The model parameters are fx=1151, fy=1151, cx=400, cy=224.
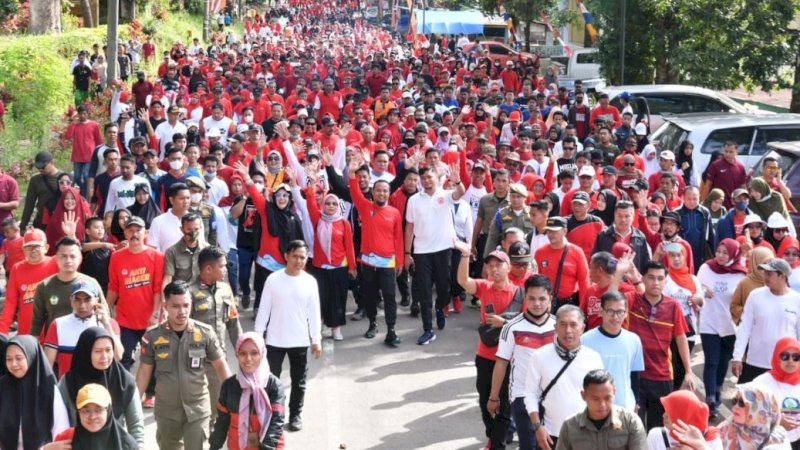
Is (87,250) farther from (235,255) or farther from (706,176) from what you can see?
→ (706,176)

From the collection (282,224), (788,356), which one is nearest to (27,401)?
(788,356)

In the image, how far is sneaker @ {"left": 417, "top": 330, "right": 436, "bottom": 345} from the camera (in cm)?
1166

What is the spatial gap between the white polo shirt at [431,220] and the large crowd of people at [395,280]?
2 cm

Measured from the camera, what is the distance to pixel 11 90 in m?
20.2

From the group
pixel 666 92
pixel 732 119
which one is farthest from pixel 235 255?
pixel 666 92

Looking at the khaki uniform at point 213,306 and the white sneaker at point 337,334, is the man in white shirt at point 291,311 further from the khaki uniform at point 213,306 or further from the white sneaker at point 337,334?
the white sneaker at point 337,334

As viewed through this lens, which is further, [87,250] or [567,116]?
[567,116]

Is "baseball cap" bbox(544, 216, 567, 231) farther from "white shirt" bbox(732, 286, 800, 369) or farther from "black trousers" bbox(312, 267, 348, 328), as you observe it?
"black trousers" bbox(312, 267, 348, 328)

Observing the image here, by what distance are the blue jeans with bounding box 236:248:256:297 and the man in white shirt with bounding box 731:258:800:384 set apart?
593cm

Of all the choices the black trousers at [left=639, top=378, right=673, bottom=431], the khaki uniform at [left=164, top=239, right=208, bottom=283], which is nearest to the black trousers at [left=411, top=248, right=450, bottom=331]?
the khaki uniform at [left=164, top=239, right=208, bottom=283]

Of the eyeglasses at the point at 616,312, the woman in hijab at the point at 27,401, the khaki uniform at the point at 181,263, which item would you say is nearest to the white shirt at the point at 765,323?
the eyeglasses at the point at 616,312

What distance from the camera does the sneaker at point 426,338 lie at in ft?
38.2

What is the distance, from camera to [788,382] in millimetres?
7176

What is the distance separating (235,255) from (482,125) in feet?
22.9
